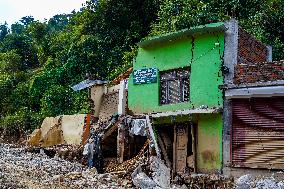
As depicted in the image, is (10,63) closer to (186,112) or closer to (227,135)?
(186,112)

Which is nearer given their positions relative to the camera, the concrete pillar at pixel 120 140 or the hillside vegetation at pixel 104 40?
the concrete pillar at pixel 120 140

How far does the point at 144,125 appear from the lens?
648 inches

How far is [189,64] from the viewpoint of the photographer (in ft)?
54.5

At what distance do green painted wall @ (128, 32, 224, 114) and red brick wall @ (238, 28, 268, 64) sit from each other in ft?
3.17

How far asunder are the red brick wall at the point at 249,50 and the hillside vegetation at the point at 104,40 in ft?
22.1

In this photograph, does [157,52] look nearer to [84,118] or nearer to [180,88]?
[180,88]

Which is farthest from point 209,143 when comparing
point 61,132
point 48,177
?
point 61,132

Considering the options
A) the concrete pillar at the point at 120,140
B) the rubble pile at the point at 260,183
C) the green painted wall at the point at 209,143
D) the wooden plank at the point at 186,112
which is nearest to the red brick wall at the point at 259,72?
the wooden plank at the point at 186,112

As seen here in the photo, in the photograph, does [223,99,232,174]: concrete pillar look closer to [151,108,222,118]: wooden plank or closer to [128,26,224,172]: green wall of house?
[128,26,224,172]: green wall of house

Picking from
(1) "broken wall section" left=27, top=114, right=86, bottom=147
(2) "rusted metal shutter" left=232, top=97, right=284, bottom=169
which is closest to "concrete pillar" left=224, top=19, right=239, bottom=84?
(2) "rusted metal shutter" left=232, top=97, right=284, bottom=169

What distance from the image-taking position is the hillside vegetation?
2570 centimetres

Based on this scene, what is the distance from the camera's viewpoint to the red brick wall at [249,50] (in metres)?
16.1

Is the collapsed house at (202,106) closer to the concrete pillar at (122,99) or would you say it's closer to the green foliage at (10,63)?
the concrete pillar at (122,99)

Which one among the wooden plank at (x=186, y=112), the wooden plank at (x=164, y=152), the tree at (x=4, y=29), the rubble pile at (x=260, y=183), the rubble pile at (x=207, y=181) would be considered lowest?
the rubble pile at (x=207, y=181)
